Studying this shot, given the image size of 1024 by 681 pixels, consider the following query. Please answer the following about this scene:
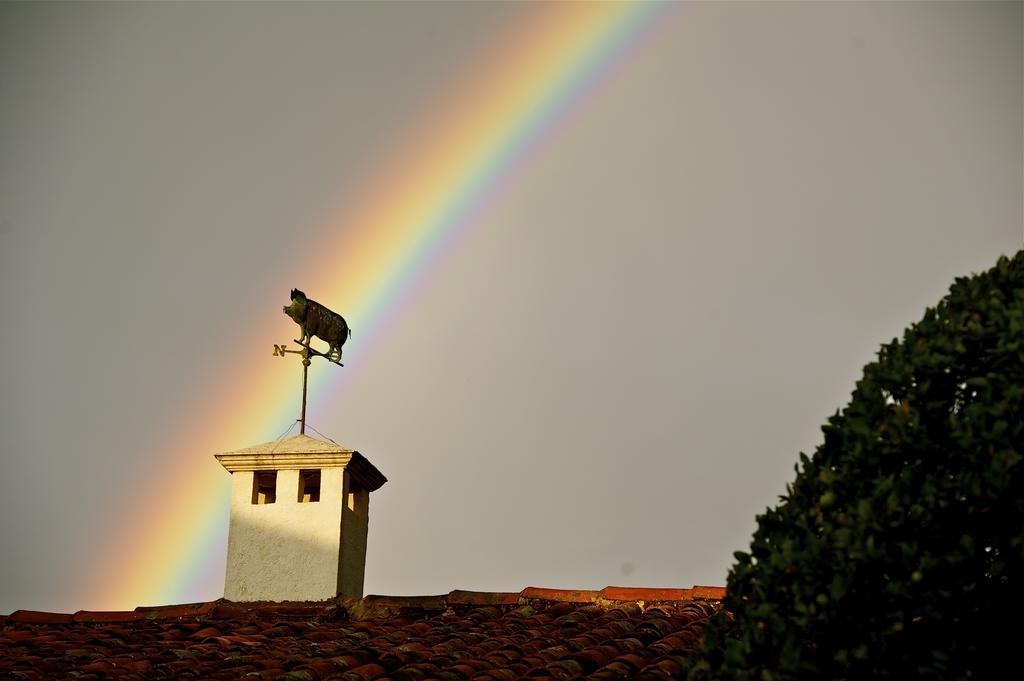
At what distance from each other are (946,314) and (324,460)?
7.26 m

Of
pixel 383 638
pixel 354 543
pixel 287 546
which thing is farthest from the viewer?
pixel 354 543

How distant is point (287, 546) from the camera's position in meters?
10.8

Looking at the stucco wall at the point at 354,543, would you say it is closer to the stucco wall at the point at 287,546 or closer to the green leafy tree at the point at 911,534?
the stucco wall at the point at 287,546

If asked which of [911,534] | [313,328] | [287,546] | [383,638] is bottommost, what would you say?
[383,638]

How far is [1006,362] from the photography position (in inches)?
176

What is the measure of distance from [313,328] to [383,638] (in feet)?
15.1

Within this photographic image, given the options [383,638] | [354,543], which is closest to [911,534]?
[383,638]

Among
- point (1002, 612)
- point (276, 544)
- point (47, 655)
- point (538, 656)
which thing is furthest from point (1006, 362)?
point (276, 544)

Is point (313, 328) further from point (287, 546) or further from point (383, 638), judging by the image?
point (383, 638)

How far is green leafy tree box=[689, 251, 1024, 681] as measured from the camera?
4.29 metres

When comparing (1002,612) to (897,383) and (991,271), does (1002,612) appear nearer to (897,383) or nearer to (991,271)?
(897,383)

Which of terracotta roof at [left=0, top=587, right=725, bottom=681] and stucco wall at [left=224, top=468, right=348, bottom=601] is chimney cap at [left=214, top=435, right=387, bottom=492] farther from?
terracotta roof at [left=0, top=587, right=725, bottom=681]

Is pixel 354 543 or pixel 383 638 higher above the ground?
pixel 354 543

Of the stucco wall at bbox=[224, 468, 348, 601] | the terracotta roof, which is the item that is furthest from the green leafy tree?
the stucco wall at bbox=[224, 468, 348, 601]
